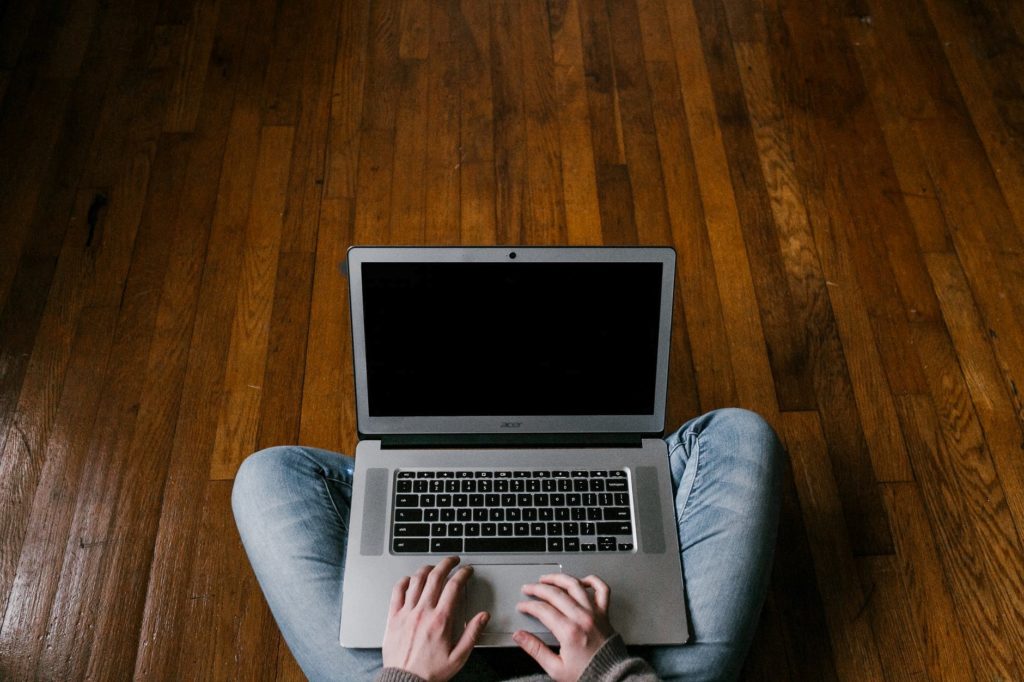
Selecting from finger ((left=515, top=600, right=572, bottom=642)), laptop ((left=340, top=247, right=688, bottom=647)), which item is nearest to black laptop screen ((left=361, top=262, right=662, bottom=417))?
laptop ((left=340, top=247, right=688, bottom=647))

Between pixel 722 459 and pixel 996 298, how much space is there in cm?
89

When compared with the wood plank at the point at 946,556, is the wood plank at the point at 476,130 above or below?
above

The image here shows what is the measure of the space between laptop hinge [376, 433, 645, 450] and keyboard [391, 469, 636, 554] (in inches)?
1.8

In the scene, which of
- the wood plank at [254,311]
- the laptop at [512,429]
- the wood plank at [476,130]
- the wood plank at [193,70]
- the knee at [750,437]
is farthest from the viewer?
the wood plank at [193,70]

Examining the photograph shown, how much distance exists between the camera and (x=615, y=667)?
3.24 ft

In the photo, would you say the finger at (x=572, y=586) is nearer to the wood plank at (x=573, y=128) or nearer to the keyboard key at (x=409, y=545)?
the keyboard key at (x=409, y=545)

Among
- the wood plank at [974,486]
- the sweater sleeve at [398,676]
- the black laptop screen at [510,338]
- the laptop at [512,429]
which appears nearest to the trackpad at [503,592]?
the laptop at [512,429]

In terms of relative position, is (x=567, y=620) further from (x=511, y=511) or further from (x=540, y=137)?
(x=540, y=137)

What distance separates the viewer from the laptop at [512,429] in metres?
1.08

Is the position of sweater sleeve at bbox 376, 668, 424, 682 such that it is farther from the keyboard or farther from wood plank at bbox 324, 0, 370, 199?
wood plank at bbox 324, 0, 370, 199

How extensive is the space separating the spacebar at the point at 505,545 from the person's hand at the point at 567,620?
5cm

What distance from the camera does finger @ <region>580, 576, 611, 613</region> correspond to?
1.04 m

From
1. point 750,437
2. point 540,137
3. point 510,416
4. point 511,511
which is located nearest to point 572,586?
point 511,511

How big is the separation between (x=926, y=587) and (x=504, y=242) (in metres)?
0.99
